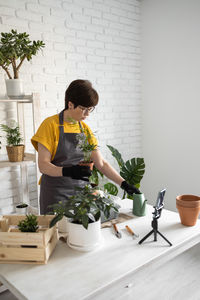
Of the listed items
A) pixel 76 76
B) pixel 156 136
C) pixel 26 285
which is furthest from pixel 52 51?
pixel 26 285

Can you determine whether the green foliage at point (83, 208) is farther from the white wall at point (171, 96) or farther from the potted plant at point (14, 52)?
the white wall at point (171, 96)

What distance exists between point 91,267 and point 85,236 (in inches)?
5.9

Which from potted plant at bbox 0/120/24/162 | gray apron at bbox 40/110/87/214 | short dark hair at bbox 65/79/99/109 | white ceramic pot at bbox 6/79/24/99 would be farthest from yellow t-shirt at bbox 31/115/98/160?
white ceramic pot at bbox 6/79/24/99

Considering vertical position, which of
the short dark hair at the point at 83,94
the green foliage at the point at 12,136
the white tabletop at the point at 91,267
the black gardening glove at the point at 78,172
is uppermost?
the short dark hair at the point at 83,94

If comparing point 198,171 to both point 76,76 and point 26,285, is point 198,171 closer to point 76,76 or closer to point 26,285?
point 76,76

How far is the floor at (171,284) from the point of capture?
2154 mm

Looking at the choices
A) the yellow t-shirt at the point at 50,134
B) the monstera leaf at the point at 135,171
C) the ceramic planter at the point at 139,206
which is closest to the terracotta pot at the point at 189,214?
the ceramic planter at the point at 139,206

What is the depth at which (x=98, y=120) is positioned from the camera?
11.2 feet

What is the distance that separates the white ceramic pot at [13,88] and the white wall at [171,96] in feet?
6.29

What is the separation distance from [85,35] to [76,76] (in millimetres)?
482

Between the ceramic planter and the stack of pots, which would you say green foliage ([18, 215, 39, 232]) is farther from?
the stack of pots

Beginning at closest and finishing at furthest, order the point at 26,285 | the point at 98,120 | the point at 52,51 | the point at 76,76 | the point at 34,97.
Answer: the point at 26,285 → the point at 34,97 → the point at 52,51 → the point at 76,76 → the point at 98,120

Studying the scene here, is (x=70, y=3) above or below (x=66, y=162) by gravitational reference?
above

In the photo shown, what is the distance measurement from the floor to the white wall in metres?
1.06
